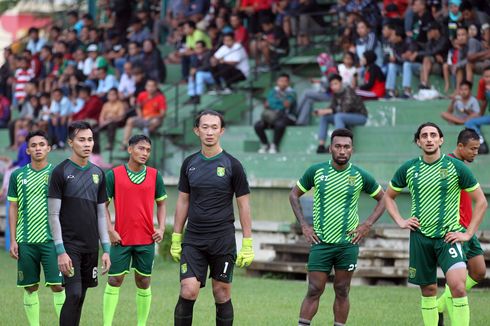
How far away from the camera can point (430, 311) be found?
10938 millimetres

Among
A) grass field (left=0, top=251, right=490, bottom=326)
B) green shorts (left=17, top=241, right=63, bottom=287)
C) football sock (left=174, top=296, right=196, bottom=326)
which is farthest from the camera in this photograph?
grass field (left=0, top=251, right=490, bottom=326)

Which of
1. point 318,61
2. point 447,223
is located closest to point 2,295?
point 447,223

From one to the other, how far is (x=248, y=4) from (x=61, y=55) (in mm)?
5689

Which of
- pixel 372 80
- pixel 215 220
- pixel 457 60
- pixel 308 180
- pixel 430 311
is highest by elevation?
pixel 457 60

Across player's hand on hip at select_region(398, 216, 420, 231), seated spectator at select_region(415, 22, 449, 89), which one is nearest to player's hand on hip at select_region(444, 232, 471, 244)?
player's hand on hip at select_region(398, 216, 420, 231)

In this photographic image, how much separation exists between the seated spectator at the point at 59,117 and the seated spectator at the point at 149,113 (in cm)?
235

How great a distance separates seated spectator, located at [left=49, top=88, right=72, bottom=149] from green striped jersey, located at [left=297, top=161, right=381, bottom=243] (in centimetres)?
1471

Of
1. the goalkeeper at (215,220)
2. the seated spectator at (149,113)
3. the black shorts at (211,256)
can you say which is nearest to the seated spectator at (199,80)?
the seated spectator at (149,113)

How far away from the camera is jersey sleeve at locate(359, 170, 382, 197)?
11172 millimetres

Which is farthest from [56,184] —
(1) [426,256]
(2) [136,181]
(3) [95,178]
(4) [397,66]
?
(4) [397,66]

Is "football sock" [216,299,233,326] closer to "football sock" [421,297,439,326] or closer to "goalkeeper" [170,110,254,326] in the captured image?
"goalkeeper" [170,110,254,326]

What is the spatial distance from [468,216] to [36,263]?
175 inches

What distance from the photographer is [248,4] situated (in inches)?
985

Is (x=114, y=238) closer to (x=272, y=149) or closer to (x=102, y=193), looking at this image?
(x=102, y=193)
